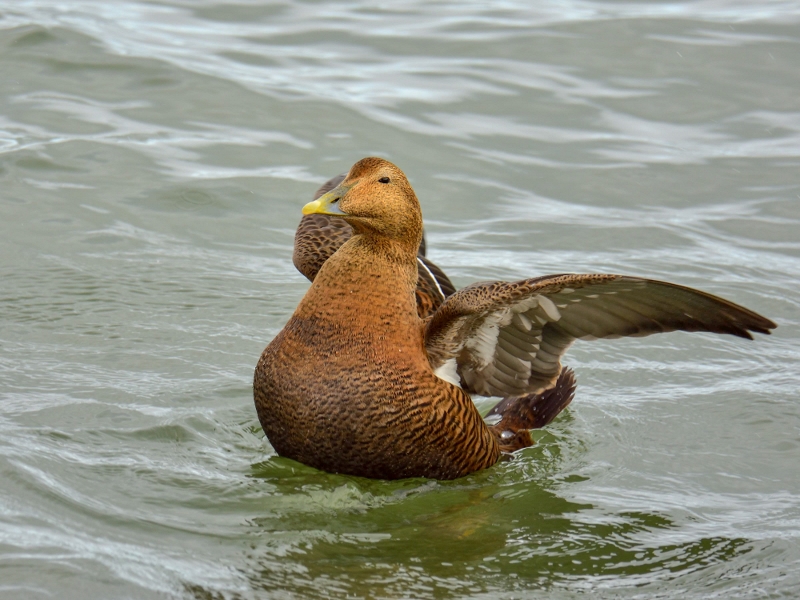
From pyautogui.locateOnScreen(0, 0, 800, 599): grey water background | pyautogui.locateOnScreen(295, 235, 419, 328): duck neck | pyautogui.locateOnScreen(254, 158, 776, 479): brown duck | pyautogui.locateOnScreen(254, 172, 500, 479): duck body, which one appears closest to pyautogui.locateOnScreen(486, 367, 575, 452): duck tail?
pyautogui.locateOnScreen(0, 0, 800, 599): grey water background

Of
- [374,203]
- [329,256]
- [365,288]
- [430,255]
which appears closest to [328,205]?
[374,203]

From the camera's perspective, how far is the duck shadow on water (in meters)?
4.12

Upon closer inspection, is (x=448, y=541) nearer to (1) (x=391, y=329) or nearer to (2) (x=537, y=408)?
(1) (x=391, y=329)

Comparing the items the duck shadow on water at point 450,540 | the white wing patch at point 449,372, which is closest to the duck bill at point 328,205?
the white wing patch at point 449,372

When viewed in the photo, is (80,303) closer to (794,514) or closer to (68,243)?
(68,243)

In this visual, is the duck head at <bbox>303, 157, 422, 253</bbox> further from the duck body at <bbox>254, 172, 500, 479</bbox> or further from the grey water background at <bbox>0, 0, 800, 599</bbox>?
the grey water background at <bbox>0, 0, 800, 599</bbox>

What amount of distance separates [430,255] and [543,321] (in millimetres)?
3212

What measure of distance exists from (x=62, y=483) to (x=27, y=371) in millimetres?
1402

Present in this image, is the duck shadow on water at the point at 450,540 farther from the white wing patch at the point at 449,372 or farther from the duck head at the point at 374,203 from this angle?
the duck head at the point at 374,203

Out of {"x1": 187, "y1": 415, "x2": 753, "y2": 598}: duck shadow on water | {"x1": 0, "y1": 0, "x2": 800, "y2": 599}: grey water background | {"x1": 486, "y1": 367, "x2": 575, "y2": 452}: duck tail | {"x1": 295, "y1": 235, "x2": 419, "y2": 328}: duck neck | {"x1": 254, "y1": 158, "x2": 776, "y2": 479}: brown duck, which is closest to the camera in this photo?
{"x1": 187, "y1": 415, "x2": 753, "y2": 598}: duck shadow on water

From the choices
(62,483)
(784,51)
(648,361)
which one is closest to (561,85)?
(784,51)

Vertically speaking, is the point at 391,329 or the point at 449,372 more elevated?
the point at 391,329

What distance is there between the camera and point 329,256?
5.89m

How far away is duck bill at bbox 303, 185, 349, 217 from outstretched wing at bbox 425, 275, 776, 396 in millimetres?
649
